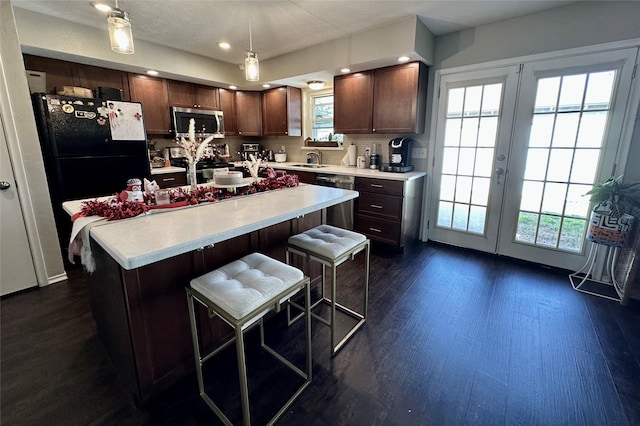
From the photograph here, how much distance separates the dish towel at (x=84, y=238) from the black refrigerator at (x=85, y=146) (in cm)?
187

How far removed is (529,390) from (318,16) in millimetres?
3336

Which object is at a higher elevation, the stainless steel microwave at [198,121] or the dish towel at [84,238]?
the stainless steel microwave at [198,121]

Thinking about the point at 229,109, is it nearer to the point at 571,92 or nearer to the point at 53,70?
the point at 53,70

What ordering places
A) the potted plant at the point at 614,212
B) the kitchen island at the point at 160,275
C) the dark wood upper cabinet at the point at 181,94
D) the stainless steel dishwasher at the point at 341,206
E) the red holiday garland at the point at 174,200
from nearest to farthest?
the kitchen island at the point at 160,275, the red holiday garland at the point at 174,200, the potted plant at the point at 614,212, the stainless steel dishwasher at the point at 341,206, the dark wood upper cabinet at the point at 181,94

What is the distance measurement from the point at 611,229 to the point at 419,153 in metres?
1.91

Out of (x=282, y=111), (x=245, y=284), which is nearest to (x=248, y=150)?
(x=282, y=111)

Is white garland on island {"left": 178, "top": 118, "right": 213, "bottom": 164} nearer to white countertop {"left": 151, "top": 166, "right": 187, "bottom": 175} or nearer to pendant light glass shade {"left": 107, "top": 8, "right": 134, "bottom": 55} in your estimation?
pendant light glass shade {"left": 107, "top": 8, "right": 134, "bottom": 55}

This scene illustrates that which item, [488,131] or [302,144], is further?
[302,144]

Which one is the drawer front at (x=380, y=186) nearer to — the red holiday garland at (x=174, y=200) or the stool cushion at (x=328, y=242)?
the red holiday garland at (x=174, y=200)

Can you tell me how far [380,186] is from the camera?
328 cm

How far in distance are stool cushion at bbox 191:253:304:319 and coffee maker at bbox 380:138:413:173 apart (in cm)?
243

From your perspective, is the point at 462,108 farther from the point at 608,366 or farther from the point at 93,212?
the point at 93,212

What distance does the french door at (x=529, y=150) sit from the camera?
8.14ft

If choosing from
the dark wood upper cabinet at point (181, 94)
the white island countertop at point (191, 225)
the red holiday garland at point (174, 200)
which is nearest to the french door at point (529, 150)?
the white island countertop at point (191, 225)
